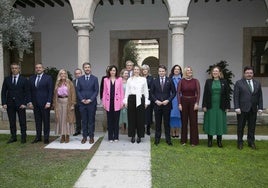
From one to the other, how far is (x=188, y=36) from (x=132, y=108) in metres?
6.81

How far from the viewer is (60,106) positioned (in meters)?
6.79

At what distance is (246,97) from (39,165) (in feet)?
13.4

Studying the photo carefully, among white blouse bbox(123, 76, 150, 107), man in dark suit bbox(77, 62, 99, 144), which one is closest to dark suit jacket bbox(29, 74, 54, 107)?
man in dark suit bbox(77, 62, 99, 144)

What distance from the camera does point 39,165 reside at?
17.2 ft

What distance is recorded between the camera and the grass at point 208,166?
455 cm

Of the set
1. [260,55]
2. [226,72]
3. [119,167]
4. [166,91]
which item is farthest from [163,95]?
[260,55]

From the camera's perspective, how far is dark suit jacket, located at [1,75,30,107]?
272 inches

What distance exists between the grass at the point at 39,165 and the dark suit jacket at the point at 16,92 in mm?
908

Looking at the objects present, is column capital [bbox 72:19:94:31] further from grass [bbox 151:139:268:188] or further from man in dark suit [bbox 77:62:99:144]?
grass [bbox 151:139:268:188]

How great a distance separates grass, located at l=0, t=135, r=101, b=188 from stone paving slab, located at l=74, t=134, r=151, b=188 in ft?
0.52

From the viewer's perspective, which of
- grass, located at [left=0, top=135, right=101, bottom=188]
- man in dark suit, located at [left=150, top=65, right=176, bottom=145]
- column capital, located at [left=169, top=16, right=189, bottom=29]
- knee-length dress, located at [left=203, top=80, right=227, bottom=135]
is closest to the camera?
grass, located at [left=0, top=135, right=101, bottom=188]

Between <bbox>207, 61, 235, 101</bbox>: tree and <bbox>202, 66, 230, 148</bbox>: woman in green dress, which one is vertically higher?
<bbox>207, 61, 235, 101</bbox>: tree

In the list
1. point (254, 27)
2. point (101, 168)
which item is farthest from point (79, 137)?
point (254, 27)

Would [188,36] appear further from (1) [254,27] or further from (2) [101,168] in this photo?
(2) [101,168]
